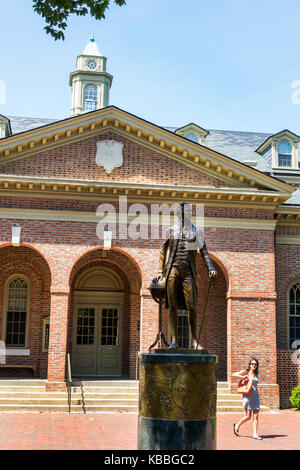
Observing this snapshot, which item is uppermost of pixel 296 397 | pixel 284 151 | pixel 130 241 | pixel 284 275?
pixel 284 151

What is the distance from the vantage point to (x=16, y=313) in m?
20.7

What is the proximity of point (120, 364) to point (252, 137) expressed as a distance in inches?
528

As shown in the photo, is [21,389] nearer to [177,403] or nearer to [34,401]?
[34,401]

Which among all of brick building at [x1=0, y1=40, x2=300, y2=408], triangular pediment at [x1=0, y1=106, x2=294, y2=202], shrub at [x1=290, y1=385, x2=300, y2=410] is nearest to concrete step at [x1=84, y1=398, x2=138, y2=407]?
brick building at [x1=0, y1=40, x2=300, y2=408]

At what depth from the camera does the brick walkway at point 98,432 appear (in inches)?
441

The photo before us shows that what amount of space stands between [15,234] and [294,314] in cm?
1030

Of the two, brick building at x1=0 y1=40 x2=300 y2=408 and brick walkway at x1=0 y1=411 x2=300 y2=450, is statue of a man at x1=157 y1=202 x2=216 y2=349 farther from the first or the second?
brick building at x1=0 y1=40 x2=300 y2=408

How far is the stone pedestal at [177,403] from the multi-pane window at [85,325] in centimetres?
1358

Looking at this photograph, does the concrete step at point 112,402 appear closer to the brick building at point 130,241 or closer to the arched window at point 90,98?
the brick building at point 130,241

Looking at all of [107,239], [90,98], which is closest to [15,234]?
[107,239]

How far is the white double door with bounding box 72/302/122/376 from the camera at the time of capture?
21375 mm

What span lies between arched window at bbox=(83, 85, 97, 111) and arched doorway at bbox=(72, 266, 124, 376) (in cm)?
1398

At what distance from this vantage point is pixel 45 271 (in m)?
20.8

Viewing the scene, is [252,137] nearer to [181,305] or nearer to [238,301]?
[238,301]
